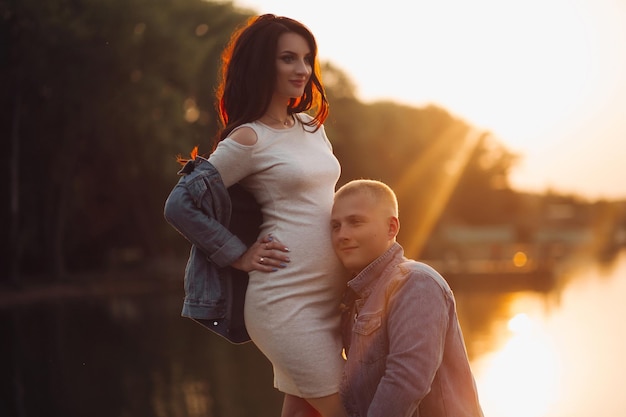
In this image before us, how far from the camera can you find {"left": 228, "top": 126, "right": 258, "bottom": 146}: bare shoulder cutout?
338 cm

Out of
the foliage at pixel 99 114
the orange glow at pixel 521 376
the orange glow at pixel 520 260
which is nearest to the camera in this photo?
the orange glow at pixel 521 376

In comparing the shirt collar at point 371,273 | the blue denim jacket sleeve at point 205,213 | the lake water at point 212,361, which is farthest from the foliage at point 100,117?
the shirt collar at point 371,273

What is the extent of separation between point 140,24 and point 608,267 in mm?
14987

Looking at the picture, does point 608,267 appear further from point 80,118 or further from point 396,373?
point 396,373

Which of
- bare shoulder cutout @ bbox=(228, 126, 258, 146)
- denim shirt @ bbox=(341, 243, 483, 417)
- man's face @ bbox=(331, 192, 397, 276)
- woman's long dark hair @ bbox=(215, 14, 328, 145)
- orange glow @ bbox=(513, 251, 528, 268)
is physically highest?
woman's long dark hair @ bbox=(215, 14, 328, 145)

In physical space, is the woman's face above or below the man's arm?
above

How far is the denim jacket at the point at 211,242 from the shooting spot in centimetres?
335

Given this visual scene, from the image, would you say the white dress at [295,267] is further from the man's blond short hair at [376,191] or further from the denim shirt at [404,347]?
the man's blond short hair at [376,191]

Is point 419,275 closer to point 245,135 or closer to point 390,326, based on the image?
point 390,326

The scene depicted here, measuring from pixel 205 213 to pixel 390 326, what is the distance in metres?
0.85

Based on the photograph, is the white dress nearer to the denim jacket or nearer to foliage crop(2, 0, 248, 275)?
the denim jacket

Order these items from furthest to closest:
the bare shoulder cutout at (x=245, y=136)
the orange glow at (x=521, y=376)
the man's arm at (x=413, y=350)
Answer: the orange glow at (x=521, y=376) < the bare shoulder cutout at (x=245, y=136) < the man's arm at (x=413, y=350)

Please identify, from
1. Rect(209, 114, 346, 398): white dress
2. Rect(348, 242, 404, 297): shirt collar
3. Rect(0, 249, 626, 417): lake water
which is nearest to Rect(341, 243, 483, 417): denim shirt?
Rect(348, 242, 404, 297): shirt collar

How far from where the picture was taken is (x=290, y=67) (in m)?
3.48
